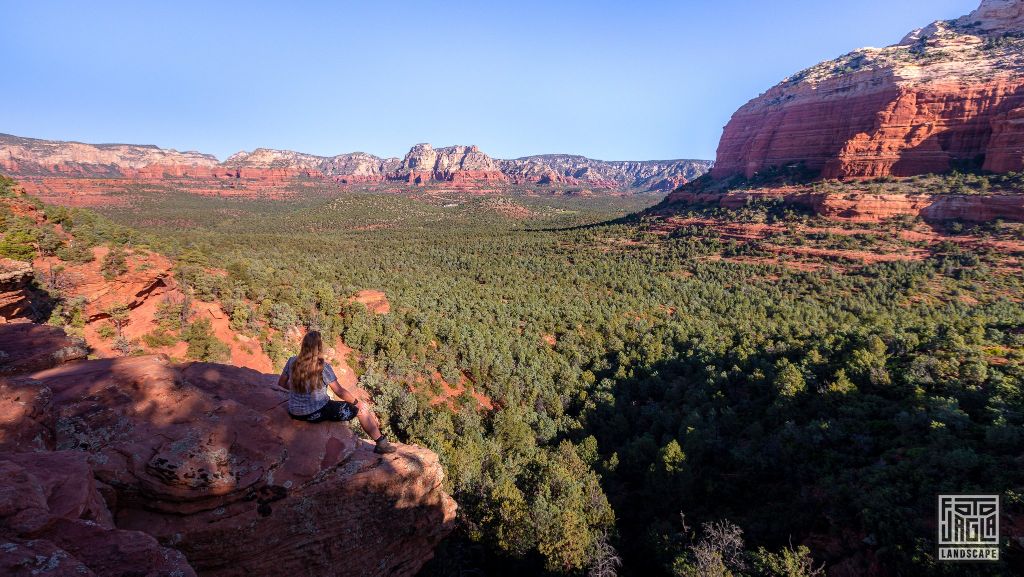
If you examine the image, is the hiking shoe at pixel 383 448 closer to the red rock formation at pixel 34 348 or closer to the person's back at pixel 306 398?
the person's back at pixel 306 398

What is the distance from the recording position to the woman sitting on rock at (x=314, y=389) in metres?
7.11

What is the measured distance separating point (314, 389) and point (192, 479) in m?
2.11

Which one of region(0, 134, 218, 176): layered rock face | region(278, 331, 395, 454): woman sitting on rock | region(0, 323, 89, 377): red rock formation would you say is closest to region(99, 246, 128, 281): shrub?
region(0, 323, 89, 377): red rock formation

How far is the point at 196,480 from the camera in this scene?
19.9 feet

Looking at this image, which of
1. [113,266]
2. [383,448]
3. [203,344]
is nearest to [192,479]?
[383,448]

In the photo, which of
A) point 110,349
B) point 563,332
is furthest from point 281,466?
point 563,332

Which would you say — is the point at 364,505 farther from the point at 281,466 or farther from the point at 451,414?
the point at 451,414

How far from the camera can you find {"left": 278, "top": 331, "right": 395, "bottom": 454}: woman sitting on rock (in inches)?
280

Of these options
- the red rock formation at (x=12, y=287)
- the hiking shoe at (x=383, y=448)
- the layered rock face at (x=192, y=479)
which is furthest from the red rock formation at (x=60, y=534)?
the red rock formation at (x=12, y=287)

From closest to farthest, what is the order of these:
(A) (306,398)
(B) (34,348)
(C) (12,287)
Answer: (A) (306,398), (B) (34,348), (C) (12,287)

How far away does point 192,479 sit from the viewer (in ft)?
19.8

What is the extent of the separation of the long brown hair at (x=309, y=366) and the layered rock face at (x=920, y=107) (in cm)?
8178

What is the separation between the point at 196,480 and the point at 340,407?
2337mm

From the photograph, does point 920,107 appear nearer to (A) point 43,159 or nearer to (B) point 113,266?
(B) point 113,266
